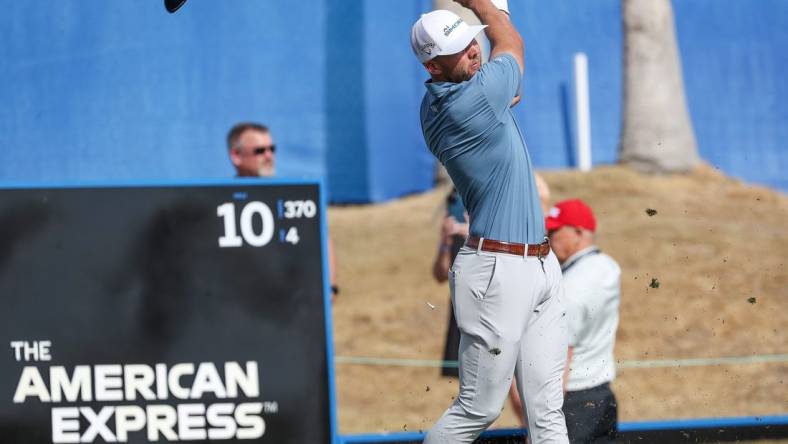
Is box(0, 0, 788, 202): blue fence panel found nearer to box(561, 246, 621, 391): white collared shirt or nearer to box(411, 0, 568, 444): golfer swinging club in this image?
box(561, 246, 621, 391): white collared shirt

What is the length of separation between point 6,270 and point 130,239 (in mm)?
611

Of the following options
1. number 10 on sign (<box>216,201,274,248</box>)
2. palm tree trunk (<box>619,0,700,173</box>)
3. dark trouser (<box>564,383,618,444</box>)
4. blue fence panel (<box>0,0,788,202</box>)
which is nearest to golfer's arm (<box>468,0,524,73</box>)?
number 10 on sign (<box>216,201,274,248</box>)

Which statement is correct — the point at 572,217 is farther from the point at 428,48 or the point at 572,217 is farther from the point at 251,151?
the point at 251,151

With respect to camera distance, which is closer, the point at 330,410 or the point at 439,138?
the point at 439,138

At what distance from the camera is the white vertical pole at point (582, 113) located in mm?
12211

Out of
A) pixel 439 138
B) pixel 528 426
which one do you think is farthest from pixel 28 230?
pixel 528 426

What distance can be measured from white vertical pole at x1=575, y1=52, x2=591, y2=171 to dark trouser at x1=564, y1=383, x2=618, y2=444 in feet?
20.0

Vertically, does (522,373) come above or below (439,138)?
below

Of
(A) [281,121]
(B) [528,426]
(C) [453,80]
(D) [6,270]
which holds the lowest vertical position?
(B) [528,426]

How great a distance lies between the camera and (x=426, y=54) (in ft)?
17.2

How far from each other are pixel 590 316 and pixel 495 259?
127 centimetres

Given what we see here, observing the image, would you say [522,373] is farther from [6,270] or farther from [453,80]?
[6,270]

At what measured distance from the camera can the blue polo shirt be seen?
5.21 metres

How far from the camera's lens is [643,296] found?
1188 centimetres
